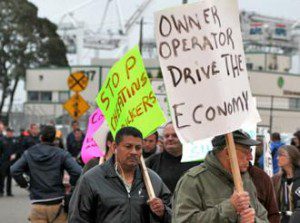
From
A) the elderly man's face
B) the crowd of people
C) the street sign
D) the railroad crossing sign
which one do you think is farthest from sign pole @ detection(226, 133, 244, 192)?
the street sign

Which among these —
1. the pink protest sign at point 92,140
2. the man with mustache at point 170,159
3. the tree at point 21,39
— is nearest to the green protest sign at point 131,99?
the man with mustache at point 170,159

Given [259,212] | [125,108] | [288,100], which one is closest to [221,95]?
[259,212]

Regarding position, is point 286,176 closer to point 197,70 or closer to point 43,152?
point 43,152

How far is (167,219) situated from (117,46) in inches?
3848

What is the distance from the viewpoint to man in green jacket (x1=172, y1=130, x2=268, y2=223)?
16.2 ft

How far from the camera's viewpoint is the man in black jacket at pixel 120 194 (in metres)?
5.98

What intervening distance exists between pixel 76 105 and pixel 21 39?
4659cm

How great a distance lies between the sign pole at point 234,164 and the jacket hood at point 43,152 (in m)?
4.68

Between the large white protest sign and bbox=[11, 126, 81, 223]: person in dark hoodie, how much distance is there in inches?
175

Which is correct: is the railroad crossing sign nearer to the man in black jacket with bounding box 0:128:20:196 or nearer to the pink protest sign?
the man in black jacket with bounding box 0:128:20:196

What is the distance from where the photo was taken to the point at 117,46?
103500 mm

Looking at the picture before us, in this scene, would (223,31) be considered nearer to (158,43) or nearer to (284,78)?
(158,43)

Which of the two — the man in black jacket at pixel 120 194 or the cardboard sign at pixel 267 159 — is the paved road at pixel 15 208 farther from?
the man in black jacket at pixel 120 194

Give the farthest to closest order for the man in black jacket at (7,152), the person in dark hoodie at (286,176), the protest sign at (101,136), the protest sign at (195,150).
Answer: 1. the man in black jacket at (7,152)
2. the person in dark hoodie at (286,176)
3. the protest sign at (101,136)
4. the protest sign at (195,150)
